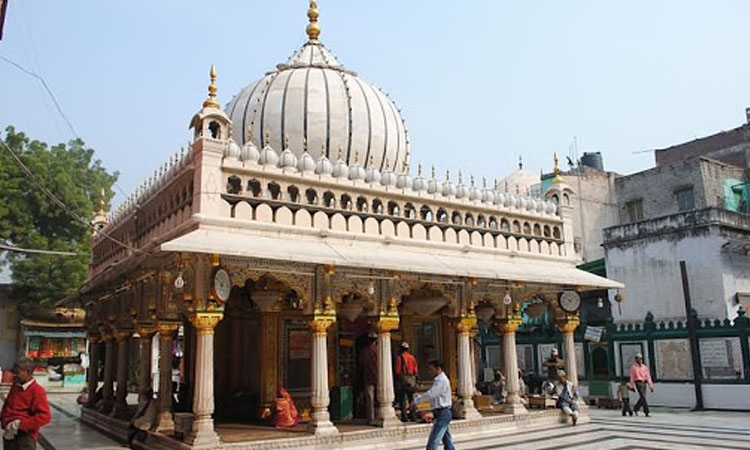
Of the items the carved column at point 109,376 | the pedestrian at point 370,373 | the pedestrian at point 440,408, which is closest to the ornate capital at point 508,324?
the pedestrian at point 370,373

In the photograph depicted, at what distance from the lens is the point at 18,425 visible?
596 centimetres

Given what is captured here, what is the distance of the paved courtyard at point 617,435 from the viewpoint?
30.9 feet

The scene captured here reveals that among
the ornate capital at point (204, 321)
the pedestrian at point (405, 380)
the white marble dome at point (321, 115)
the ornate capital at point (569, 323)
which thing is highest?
the white marble dome at point (321, 115)

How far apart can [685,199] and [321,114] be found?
1805 cm

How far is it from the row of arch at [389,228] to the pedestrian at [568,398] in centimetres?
250

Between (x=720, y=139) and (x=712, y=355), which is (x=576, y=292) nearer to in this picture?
(x=712, y=355)

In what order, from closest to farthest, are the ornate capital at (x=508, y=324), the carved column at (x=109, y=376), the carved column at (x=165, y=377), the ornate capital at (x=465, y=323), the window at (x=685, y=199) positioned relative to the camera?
the carved column at (x=165, y=377), the ornate capital at (x=465, y=323), the ornate capital at (x=508, y=324), the carved column at (x=109, y=376), the window at (x=685, y=199)

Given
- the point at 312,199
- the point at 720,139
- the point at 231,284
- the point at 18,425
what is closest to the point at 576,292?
the point at 312,199

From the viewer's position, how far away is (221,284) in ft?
27.1

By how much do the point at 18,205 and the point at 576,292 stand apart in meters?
24.2

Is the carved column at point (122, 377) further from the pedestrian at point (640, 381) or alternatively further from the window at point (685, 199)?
the window at point (685, 199)

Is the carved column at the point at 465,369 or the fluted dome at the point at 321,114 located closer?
the carved column at the point at 465,369

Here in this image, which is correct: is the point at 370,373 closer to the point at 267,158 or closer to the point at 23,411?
the point at 267,158

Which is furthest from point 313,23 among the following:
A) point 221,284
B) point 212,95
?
point 221,284
